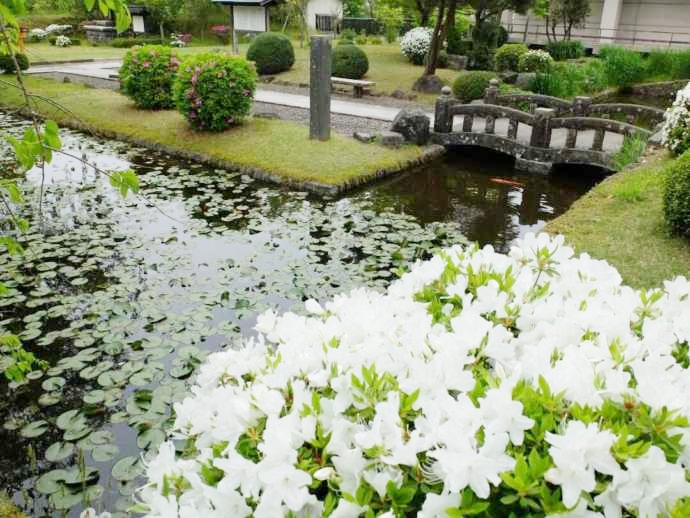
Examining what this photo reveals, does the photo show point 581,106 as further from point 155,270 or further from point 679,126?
point 155,270

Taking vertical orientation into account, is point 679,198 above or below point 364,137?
above

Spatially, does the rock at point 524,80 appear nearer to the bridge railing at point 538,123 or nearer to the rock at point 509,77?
the rock at point 509,77

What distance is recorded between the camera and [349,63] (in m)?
18.5

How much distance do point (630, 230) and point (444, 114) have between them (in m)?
5.95

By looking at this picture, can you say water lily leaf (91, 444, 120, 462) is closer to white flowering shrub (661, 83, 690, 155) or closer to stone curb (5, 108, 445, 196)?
stone curb (5, 108, 445, 196)

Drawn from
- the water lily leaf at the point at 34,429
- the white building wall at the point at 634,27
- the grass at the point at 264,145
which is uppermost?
the white building wall at the point at 634,27

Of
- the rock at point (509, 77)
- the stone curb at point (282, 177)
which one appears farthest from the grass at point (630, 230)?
the rock at point (509, 77)

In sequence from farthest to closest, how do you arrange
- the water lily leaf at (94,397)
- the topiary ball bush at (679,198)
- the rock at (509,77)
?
the rock at (509,77), the topiary ball bush at (679,198), the water lily leaf at (94,397)

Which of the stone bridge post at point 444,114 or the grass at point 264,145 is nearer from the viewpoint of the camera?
the grass at point 264,145

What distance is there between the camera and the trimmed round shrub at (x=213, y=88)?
440 inches

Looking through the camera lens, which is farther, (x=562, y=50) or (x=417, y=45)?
(x=562, y=50)

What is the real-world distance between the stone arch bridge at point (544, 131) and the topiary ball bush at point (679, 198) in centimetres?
399

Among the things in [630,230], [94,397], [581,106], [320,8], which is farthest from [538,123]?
[320,8]

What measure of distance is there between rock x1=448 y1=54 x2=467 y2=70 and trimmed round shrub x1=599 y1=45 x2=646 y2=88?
486 cm
